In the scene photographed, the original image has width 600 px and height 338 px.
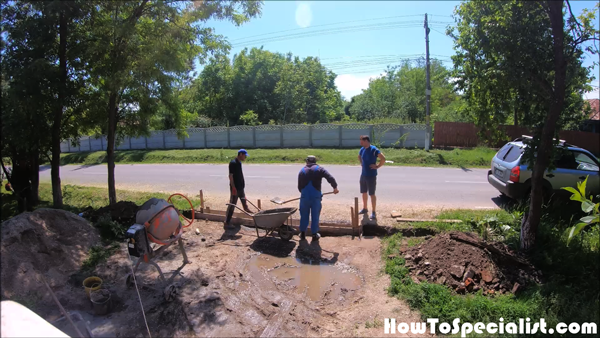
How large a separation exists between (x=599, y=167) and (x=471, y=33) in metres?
4.73

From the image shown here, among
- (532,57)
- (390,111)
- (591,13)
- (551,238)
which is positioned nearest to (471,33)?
(532,57)

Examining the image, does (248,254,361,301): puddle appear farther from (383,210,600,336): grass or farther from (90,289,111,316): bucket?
(90,289,111,316): bucket

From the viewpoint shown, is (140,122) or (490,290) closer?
(490,290)

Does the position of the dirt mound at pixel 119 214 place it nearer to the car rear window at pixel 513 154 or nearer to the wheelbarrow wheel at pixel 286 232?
the wheelbarrow wheel at pixel 286 232

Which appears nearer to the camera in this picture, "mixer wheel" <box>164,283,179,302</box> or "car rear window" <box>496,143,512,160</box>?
"mixer wheel" <box>164,283,179,302</box>

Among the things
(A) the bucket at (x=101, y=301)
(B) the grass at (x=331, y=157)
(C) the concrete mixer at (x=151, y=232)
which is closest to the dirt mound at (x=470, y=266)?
(C) the concrete mixer at (x=151, y=232)

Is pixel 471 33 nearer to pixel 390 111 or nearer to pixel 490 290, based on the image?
pixel 490 290

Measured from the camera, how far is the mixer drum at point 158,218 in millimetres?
5105

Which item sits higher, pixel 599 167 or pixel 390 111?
pixel 390 111

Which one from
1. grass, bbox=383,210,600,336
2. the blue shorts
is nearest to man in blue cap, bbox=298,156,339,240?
the blue shorts

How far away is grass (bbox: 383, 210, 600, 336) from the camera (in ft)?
13.9

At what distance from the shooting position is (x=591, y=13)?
5645mm

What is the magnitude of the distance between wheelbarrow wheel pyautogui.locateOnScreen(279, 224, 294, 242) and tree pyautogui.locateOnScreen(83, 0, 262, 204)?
4377mm

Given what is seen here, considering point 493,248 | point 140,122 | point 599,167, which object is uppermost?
point 140,122
